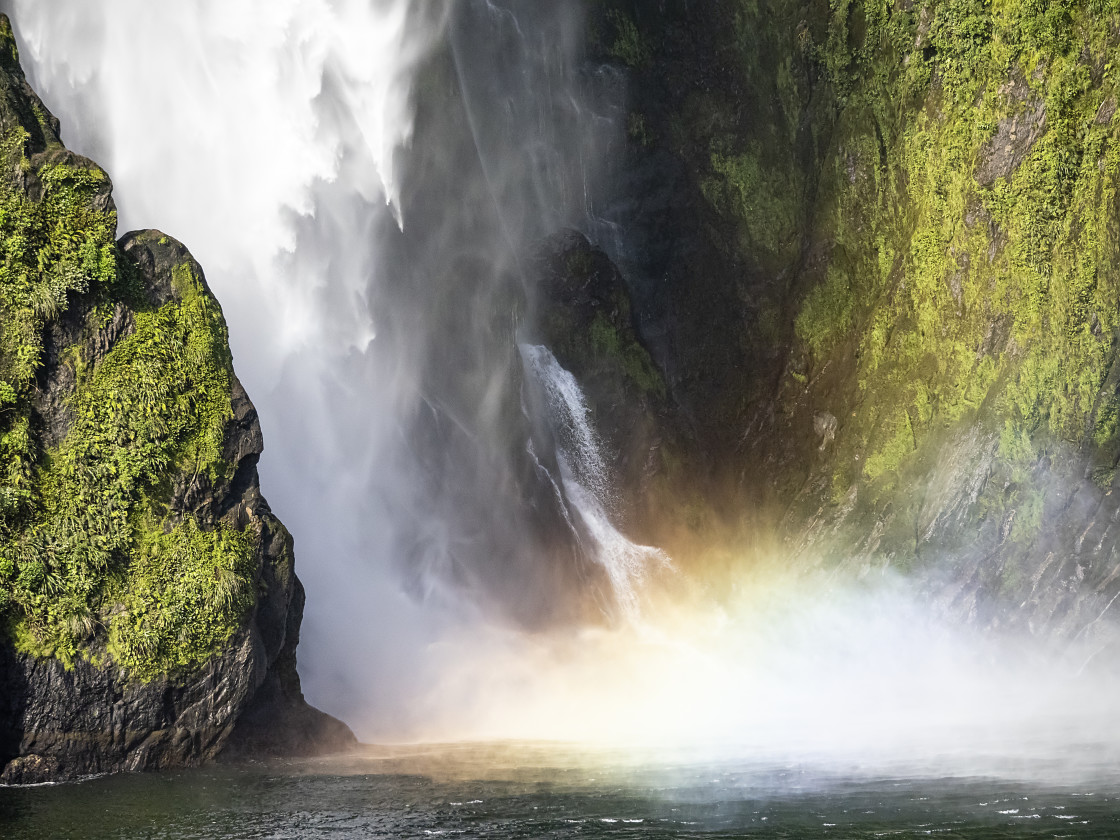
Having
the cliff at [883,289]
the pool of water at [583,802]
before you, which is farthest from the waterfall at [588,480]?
the pool of water at [583,802]

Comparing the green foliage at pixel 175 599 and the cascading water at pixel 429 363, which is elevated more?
the cascading water at pixel 429 363

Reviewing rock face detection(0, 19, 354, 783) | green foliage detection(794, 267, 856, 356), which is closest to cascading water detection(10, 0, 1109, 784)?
rock face detection(0, 19, 354, 783)

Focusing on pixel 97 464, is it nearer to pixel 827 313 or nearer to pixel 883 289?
pixel 827 313

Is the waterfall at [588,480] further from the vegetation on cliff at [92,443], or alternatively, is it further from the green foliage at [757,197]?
the vegetation on cliff at [92,443]

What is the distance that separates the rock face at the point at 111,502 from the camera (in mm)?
16141

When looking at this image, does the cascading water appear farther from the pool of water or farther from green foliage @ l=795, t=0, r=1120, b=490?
the pool of water

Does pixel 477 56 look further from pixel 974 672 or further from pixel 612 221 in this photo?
pixel 974 672

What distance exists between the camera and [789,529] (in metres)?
28.7

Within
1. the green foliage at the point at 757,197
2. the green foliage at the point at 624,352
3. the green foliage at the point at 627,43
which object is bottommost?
the green foliage at the point at 624,352

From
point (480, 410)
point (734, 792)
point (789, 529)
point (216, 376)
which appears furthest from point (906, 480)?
point (216, 376)

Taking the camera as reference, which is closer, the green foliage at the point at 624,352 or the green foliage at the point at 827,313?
the green foliage at the point at 827,313

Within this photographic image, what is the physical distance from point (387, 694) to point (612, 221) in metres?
16.4

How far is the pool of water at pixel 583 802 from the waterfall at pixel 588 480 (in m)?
11.2

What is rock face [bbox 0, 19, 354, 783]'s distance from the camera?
16141 millimetres
